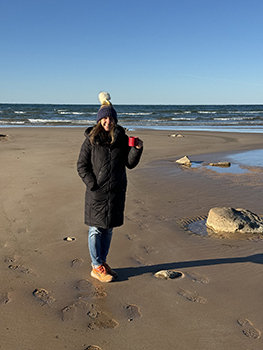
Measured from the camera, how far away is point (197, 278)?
346 centimetres

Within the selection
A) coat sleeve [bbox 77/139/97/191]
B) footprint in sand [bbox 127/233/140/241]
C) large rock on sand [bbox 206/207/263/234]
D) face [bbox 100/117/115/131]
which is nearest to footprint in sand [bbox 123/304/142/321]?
coat sleeve [bbox 77/139/97/191]

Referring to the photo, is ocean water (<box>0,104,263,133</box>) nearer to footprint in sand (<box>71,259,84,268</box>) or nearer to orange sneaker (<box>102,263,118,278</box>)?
footprint in sand (<box>71,259,84,268</box>)

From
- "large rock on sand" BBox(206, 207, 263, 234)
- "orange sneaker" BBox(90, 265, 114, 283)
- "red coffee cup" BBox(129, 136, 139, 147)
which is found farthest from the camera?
"large rock on sand" BBox(206, 207, 263, 234)

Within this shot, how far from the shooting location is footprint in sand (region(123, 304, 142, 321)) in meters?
2.76

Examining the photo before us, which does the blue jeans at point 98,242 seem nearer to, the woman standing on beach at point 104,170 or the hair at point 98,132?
the woman standing on beach at point 104,170

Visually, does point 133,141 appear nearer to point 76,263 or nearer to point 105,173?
point 105,173

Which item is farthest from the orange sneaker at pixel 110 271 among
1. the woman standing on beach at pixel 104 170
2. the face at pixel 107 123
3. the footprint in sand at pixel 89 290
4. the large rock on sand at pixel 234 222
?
the large rock on sand at pixel 234 222

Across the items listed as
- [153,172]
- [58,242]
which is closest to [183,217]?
[58,242]

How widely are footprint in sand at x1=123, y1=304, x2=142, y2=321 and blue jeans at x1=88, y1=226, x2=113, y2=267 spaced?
0.63m

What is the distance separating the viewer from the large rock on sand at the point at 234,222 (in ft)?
15.3

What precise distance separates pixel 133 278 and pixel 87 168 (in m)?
1.22

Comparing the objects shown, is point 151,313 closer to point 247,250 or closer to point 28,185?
point 247,250

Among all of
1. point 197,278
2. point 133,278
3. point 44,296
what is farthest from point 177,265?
point 44,296

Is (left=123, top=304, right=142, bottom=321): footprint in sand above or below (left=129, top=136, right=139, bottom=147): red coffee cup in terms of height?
below
